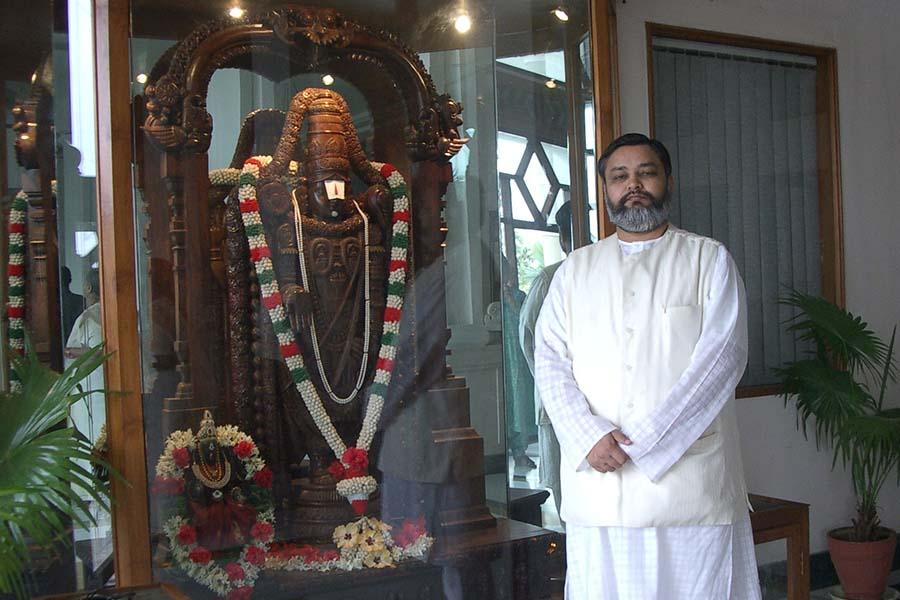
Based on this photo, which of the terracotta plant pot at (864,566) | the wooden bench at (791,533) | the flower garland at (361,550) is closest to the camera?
the flower garland at (361,550)

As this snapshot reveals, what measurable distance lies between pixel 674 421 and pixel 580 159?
1436 mm

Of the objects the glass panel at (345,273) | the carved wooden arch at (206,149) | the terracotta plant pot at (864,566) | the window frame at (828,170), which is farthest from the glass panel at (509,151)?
the terracotta plant pot at (864,566)

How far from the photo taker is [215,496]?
122 inches

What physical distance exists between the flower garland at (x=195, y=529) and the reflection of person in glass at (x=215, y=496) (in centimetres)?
2

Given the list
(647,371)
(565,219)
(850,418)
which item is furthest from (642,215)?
(850,418)

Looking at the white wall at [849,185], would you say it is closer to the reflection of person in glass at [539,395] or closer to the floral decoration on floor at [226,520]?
the reflection of person in glass at [539,395]

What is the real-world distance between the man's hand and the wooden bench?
4.12 ft

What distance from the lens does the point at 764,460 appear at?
4.62 meters

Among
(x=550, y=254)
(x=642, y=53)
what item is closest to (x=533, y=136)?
(x=550, y=254)

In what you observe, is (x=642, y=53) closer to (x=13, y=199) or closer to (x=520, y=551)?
(x=520, y=551)

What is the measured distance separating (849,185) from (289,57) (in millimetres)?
2975

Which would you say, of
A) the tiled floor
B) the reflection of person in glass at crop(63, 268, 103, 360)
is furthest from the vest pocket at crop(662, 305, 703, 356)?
the reflection of person in glass at crop(63, 268, 103, 360)

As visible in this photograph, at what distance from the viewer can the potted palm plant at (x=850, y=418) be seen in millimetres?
4426

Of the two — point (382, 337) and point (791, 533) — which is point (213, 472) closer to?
point (382, 337)
